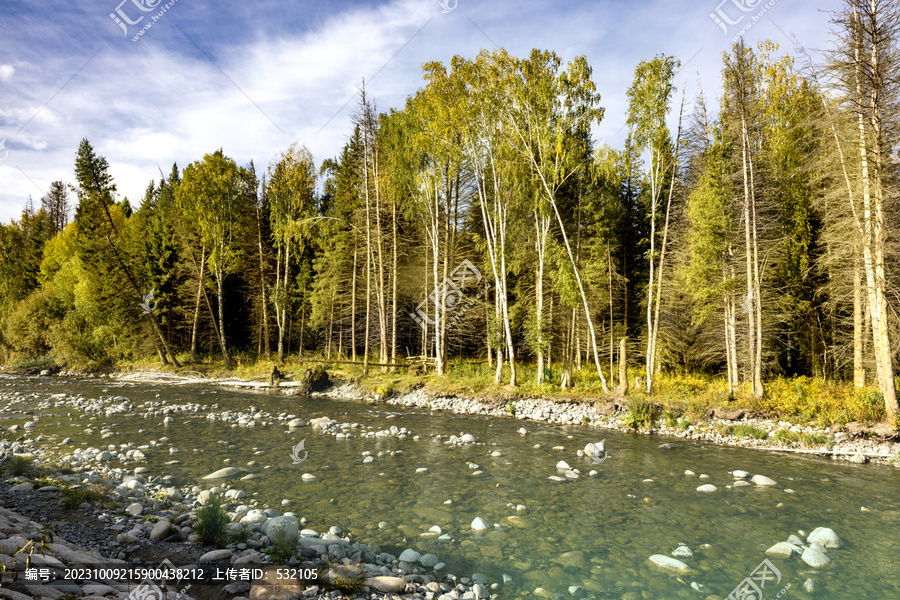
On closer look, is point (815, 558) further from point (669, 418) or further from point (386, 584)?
point (669, 418)

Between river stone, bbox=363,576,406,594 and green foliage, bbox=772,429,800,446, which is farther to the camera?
green foliage, bbox=772,429,800,446

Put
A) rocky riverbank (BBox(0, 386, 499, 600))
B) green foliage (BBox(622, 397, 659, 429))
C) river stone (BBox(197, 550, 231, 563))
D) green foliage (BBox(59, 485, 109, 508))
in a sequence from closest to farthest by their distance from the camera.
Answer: rocky riverbank (BBox(0, 386, 499, 600)), river stone (BBox(197, 550, 231, 563)), green foliage (BBox(59, 485, 109, 508)), green foliage (BBox(622, 397, 659, 429))

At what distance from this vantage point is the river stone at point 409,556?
6324 millimetres

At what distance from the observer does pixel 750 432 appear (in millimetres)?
14391

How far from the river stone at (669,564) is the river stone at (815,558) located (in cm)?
196

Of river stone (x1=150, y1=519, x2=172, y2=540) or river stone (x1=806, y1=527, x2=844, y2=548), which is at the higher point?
river stone (x1=150, y1=519, x2=172, y2=540)

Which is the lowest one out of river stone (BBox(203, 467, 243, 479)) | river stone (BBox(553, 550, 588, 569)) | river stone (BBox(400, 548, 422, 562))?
river stone (BBox(553, 550, 588, 569))

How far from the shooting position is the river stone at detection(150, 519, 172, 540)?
6227 millimetres

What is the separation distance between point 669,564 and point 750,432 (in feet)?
34.0

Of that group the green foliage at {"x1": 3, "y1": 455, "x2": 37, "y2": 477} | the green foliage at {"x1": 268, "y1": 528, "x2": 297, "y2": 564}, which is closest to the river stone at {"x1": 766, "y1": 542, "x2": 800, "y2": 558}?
the green foliage at {"x1": 268, "y1": 528, "x2": 297, "y2": 564}

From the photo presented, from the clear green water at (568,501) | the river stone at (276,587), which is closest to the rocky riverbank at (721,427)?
the clear green water at (568,501)

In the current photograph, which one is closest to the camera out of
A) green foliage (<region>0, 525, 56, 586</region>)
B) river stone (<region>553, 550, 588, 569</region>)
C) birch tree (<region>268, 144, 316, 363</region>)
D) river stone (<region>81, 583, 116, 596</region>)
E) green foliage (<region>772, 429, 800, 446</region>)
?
green foliage (<region>0, 525, 56, 586</region>)

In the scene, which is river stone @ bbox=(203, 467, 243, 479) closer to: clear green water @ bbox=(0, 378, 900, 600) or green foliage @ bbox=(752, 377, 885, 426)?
clear green water @ bbox=(0, 378, 900, 600)

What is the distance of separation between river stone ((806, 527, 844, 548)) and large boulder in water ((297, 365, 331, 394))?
22.1m
